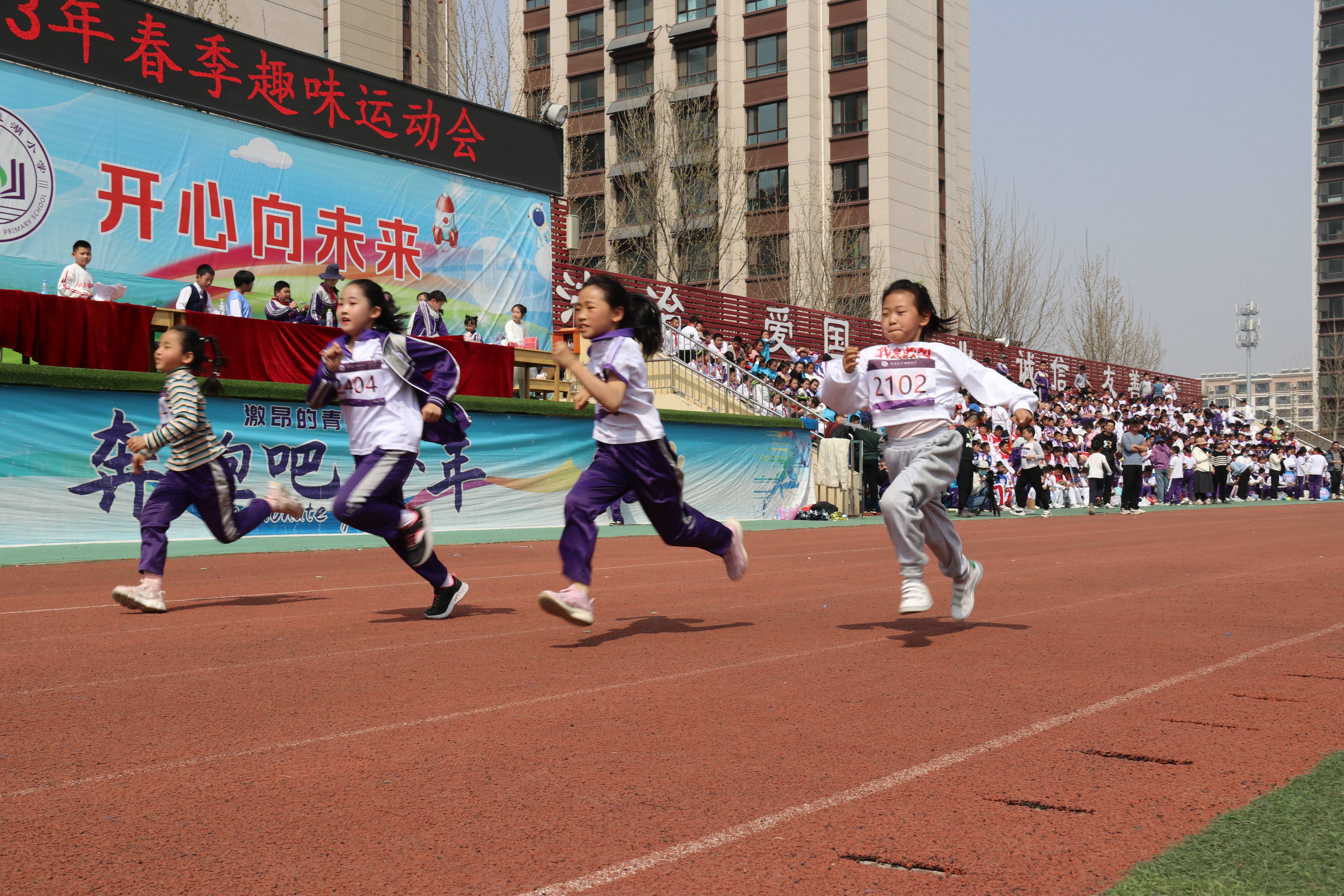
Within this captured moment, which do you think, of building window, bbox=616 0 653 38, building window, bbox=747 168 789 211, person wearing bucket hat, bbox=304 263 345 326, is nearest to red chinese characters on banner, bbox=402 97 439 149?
person wearing bucket hat, bbox=304 263 345 326

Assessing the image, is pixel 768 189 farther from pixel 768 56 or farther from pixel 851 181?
pixel 768 56

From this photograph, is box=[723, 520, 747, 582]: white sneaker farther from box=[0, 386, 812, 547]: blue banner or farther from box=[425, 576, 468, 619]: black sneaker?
box=[0, 386, 812, 547]: blue banner

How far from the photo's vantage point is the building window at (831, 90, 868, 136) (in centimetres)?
5462

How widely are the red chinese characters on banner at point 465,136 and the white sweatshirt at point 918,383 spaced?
54.4ft

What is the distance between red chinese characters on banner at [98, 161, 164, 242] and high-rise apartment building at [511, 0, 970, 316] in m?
31.3

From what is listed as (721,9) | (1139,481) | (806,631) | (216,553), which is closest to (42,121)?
(216,553)

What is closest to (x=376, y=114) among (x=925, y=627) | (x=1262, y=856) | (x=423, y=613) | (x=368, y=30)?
(x=423, y=613)

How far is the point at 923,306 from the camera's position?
673 centimetres

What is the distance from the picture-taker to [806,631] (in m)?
6.84

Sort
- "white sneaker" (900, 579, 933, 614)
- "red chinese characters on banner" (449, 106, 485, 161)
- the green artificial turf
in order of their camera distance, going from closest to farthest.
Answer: the green artificial turf
"white sneaker" (900, 579, 933, 614)
"red chinese characters on banner" (449, 106, 485, 161)

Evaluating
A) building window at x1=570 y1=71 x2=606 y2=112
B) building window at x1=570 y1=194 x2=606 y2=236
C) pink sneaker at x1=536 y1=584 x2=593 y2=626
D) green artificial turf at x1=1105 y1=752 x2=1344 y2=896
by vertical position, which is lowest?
green artificial turf at x1=1105 y1=752 x2=1344 y2=896

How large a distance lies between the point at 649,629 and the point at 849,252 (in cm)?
4451

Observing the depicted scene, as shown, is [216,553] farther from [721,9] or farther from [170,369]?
[721,9]

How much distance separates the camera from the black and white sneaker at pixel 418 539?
23.3ft
